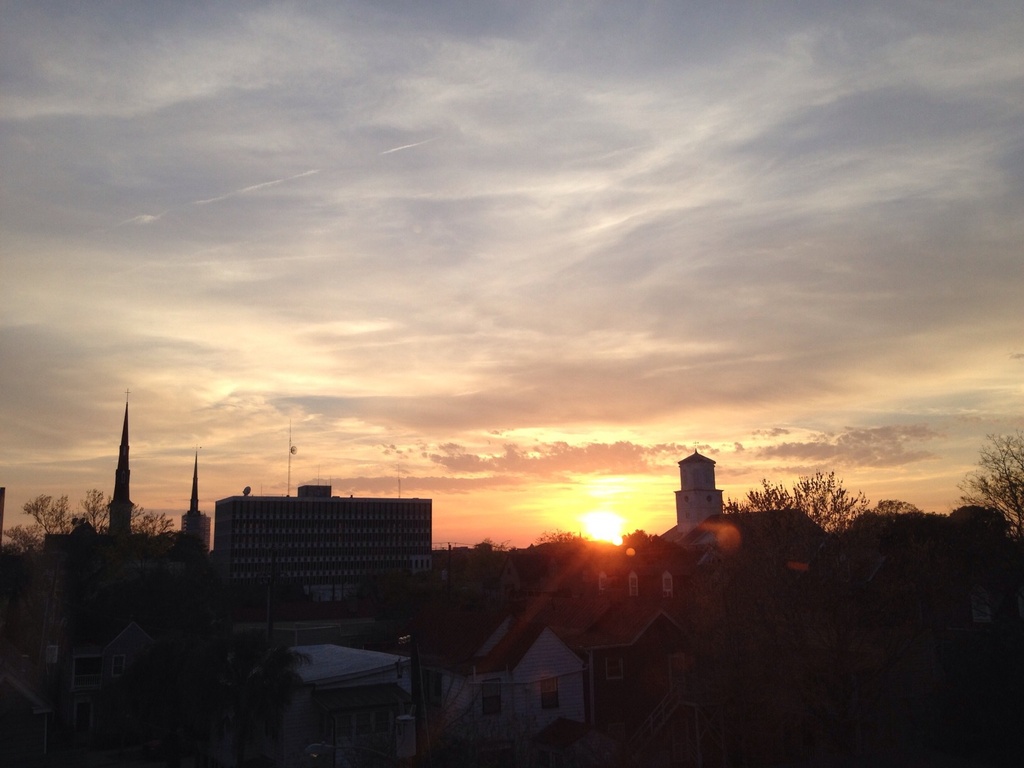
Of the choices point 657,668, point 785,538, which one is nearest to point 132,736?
point 657,668

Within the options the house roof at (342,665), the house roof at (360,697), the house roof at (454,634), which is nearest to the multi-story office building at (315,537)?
the house roof at (454,634)

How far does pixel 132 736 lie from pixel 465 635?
22.8m

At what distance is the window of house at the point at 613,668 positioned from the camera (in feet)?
140

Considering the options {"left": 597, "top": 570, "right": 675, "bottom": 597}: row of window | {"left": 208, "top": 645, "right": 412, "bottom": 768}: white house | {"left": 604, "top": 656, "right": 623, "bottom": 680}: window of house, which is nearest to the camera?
{"left": 208, "top": 645, "right": 412, "bottom": 768}: white house

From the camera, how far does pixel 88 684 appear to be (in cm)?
5441

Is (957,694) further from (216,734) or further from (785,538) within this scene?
(216,734)

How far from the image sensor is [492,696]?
3972cm

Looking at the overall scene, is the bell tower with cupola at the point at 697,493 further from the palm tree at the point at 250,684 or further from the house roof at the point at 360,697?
the palm tree at the point at 250,684

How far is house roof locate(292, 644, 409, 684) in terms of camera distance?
38.5 m

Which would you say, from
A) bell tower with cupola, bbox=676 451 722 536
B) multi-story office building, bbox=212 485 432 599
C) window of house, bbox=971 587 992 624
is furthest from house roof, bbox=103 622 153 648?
multi-story office building, bbox=212 485 432 599

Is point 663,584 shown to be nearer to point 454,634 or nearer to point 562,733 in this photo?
point 454,634

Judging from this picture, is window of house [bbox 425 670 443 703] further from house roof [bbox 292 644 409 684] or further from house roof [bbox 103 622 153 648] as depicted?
house roof [bbox 103 622 153 648]

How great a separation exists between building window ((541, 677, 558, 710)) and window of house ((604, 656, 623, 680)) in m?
3.05

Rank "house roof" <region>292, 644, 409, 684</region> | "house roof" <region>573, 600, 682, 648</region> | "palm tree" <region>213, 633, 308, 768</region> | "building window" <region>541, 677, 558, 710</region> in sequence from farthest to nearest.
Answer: "house roof" <region>573, 600, 682, 648</region> → "building window" <region>541, 677, 558, 710</region> → "house roof" <region>292, 644, 409, 684</region> → "palm tree" <region>213, 633, 308, 768</region>
